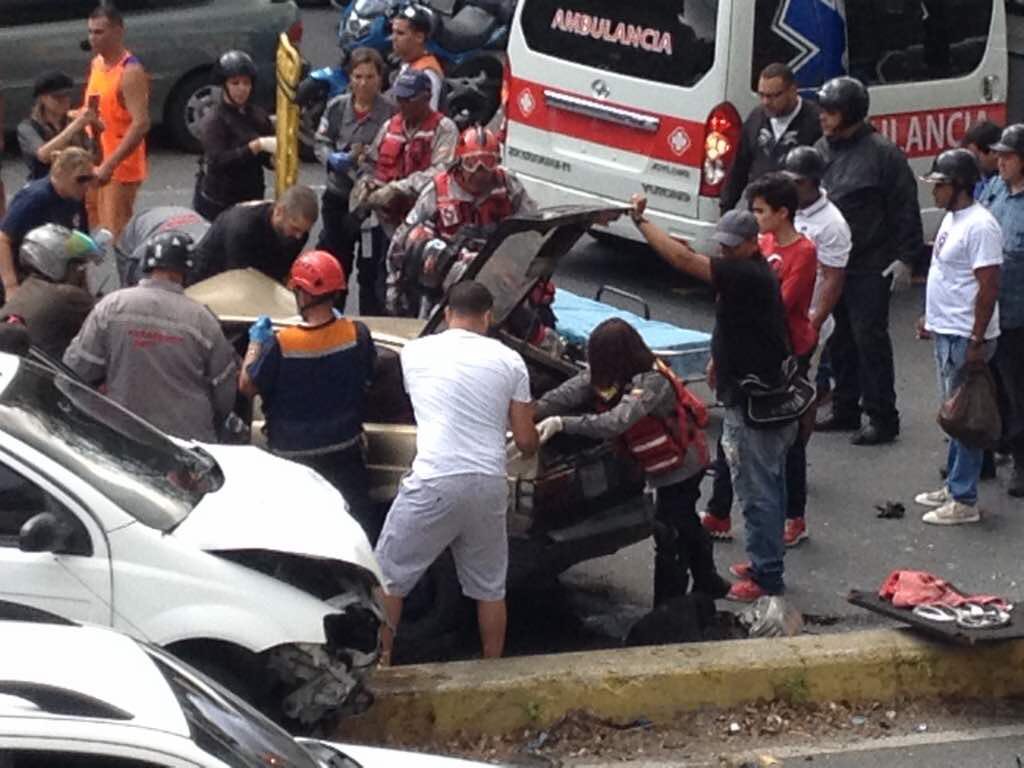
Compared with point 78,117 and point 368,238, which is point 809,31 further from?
point 78,117

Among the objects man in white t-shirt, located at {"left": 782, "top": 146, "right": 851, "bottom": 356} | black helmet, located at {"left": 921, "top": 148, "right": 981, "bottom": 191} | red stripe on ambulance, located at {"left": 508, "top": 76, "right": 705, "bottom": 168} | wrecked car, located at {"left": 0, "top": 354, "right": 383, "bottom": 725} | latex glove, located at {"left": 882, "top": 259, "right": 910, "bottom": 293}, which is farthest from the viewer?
red stripe on ambulance, located at {"left": 508, "top": 76, "right": 705, "bottom": 168}

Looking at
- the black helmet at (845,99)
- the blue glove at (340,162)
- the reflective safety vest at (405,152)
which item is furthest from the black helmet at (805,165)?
the blue glove at (340,162)

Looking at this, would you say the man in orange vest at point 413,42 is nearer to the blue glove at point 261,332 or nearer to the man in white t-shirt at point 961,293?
the man in white t-shirt at point 961,293

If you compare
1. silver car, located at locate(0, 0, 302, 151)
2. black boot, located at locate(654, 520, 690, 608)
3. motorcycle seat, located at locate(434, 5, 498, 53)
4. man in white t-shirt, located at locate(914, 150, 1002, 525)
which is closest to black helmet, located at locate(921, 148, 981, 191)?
man in white t-shirt, located at locate(914, 150, 1002, 525)

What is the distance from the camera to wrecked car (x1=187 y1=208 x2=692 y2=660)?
8.33m

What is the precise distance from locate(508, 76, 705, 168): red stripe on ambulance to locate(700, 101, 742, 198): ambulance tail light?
7 centimetres

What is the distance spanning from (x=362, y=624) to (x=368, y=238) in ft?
16.6

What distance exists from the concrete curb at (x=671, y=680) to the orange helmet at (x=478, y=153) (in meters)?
2.90

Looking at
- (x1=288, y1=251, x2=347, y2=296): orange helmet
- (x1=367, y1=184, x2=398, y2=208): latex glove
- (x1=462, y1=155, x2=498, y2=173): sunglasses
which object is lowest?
(x1=367, y1=184, x2=398, y2=208): latex glove

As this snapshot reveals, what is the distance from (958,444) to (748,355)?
1.70 metres

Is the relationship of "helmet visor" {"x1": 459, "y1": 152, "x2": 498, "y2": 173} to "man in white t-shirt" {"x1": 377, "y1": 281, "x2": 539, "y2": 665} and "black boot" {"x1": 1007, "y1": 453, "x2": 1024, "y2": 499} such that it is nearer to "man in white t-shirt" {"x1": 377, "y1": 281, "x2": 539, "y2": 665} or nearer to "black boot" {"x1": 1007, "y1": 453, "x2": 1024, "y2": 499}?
"man in white t-shirt" {"x1": 377, "y1": 281, "x2": 539, "y2": 665}

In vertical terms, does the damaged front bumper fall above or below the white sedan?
below

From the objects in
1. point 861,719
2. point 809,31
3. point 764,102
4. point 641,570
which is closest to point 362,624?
point 861,719

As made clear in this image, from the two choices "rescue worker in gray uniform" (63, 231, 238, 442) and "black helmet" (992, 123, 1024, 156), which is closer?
"rescue worker in gray uniform" (63, 231, 238, 442)
